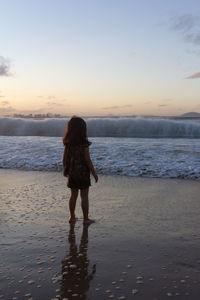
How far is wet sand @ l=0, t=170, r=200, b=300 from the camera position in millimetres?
2330

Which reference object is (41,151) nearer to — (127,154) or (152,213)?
(127,154)

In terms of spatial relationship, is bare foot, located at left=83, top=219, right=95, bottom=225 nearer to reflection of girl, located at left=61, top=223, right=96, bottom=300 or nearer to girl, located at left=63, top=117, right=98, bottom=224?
girl, located at left=63, top=117, right=98, bottom=224

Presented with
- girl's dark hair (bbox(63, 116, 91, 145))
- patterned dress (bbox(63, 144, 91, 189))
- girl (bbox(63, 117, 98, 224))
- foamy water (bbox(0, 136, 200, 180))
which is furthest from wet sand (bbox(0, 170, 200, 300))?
foamy water (bbox(0, 136, 200, 180))

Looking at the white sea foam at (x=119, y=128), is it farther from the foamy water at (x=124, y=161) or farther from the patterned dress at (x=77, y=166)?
the patterned dress at (x=77, y=166)

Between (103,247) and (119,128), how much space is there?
19.2m

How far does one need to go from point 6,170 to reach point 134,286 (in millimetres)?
6335

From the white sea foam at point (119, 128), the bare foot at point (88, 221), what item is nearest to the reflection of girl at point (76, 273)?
the bare foot at point (88, 221)

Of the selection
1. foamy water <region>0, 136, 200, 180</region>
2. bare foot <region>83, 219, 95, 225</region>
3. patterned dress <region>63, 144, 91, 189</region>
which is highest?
patterned dress <region>63, 144, 91, 189</region>

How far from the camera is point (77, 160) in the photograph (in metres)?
4.10

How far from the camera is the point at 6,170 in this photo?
8094mm

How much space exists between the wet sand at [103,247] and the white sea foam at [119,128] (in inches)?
630

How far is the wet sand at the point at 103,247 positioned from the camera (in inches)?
91.7

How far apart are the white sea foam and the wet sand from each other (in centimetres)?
1600


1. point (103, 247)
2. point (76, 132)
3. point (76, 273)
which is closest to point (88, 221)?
point (103, 247)
